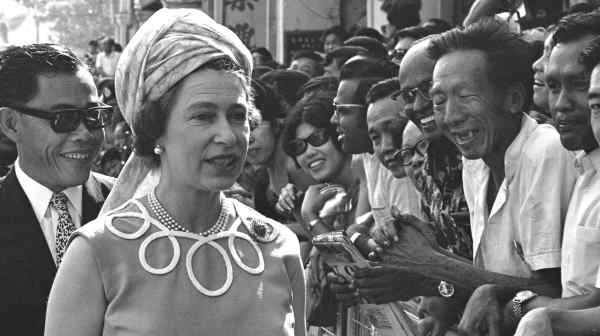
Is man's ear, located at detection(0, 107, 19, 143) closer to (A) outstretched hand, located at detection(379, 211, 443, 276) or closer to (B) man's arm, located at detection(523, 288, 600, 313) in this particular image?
(A) outstretched hand, located at detection(379, 211, 443, 276)

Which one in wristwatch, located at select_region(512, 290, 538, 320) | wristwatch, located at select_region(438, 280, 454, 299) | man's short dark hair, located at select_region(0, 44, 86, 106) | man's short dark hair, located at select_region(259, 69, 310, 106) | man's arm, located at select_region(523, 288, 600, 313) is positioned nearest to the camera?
man's arm, located at select_region(523, 288, 600, 313)

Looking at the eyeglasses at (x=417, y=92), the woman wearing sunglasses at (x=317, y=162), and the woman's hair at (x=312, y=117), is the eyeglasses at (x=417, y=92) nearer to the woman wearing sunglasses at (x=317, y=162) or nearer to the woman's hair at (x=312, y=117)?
the woman wearing sunglasses at (x=317, y=162)

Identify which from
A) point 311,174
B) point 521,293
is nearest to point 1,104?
point 521,293

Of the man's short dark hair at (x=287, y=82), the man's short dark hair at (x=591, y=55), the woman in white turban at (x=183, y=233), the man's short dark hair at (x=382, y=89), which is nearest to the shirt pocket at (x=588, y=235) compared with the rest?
the man's short dark hair at (x=591, y=55)

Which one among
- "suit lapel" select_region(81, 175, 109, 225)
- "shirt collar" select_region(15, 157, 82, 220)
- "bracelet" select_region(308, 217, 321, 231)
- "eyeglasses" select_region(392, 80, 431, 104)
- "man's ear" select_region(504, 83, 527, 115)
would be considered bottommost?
"bracelet" select_region(308, 217, 321, 231)

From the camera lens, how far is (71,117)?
16.3 ft

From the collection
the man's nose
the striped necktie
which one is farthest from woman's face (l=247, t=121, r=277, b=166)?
the striped necktie

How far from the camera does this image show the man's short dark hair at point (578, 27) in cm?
477

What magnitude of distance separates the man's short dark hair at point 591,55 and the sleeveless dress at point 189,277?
151 cm

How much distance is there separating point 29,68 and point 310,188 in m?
2.63

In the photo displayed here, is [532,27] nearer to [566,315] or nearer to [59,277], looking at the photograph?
[566,315]

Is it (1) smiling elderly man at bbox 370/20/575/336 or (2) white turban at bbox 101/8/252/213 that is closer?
(2) white turban at bbox 101/8/252/213

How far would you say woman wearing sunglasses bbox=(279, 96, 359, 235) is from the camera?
23.5ft

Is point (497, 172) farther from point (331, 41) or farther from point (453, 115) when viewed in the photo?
point (331, 41)
